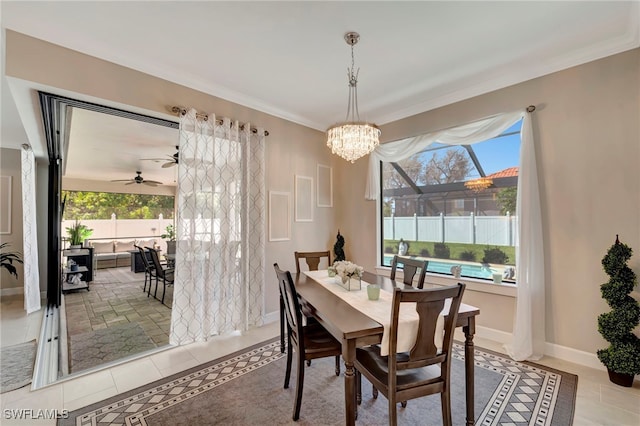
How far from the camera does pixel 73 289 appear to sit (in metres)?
5.34

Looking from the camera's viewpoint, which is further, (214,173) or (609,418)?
(214,173)

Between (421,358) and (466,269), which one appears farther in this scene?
(466,269)

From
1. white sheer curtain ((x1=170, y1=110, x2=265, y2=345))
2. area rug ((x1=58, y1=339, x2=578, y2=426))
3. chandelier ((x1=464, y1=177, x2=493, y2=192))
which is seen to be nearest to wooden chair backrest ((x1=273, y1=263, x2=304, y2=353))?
area rug ((x1=58, y1=339, x2=578, y2=426))

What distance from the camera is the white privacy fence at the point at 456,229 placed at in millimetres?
3154

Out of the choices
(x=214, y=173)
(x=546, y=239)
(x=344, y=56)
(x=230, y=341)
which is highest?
(x=344, y=56)

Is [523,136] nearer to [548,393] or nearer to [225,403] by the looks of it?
[548,393]

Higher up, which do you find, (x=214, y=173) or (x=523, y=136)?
(x=523, y=136)

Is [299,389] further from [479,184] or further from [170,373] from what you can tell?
[479,184]

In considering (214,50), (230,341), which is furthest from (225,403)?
(214,50)

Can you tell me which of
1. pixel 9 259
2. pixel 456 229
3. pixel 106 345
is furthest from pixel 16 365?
pixel 456 229

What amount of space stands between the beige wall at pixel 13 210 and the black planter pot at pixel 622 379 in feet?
27.2

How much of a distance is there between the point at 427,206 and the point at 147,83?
3.61 metres

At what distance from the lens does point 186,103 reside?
3025 mm

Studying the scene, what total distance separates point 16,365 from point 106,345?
67 centimetres
